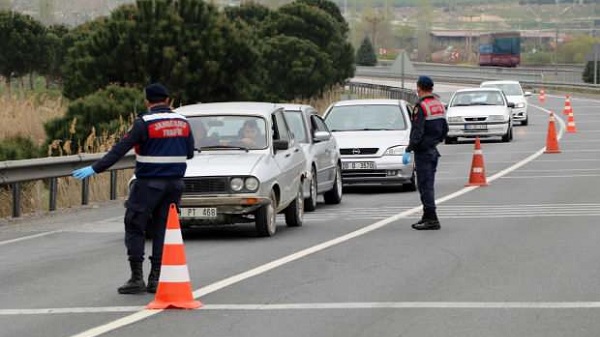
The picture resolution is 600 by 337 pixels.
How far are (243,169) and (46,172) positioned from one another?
4929 millimetres

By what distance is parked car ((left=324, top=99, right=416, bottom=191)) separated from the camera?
23.2 meters

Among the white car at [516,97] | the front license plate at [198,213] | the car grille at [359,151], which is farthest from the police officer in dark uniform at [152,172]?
the white car at [516,97]

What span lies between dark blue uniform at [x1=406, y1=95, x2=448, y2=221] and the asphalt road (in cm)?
60

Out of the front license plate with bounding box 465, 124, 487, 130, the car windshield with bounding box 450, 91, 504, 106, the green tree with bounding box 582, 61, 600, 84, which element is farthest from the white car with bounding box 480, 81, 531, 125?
the green tree with bounding box 582, 61, 600, 84

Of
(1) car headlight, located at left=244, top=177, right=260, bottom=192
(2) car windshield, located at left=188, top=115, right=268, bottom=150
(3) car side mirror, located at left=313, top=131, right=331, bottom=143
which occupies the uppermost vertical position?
(2) car windshield, located at left=188, top=115, right=268, bottom=150

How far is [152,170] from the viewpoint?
1174 centimetres

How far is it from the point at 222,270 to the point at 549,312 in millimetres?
3819

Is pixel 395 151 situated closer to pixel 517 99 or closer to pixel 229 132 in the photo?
pixel 229 132

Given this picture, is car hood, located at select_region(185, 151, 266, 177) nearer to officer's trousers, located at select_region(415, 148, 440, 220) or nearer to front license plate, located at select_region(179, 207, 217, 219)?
front license plate, located at select_region(179, 207, 217, 219)

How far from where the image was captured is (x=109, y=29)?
3672 cm

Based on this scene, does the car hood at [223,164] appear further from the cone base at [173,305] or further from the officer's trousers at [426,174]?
the cone base at [173,305]

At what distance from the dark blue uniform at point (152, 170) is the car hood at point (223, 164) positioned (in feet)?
13.3

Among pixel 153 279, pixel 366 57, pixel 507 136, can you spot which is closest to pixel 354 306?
pixel 153 279

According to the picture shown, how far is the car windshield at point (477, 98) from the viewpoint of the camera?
39531 millimetres
